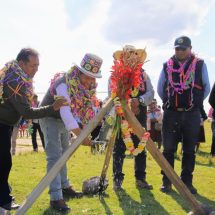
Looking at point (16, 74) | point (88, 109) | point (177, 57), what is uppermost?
point (177, 57)

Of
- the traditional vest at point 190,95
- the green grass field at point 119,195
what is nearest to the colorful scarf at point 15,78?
the green grass field at point 119,195

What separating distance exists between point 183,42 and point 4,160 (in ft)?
12.0

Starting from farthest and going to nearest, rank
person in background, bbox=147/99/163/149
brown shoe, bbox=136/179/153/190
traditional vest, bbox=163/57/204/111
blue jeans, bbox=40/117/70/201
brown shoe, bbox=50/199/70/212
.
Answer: person in background, bbox=147/99/163/149 < brown shoe, bbox=136/179/153/190 < traditional vest, bbox=163/57/204/111 < blue jeans, bbox=40/117/70/201 < brown shoe, bbox=50/199/70/212

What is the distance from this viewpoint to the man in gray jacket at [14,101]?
5.21m

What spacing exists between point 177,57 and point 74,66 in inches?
97.8

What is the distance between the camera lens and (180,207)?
643cm

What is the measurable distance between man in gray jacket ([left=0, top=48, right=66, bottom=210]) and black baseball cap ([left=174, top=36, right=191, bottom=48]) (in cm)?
286

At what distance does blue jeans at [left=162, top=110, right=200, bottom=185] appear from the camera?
743 centimetres

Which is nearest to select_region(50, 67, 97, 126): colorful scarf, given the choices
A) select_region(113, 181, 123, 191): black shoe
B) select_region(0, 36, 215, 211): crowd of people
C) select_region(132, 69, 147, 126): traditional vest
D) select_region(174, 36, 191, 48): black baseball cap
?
select_region(0, 36, 215, 211): crowd of people

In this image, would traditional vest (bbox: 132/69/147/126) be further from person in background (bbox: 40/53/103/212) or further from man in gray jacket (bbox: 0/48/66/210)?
man in gray jacket (bbox: 0/48/66/210)

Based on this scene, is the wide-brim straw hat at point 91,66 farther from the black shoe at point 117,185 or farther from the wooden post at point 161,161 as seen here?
the black shoe at point 117,185

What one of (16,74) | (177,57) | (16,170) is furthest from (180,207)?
(16,170)

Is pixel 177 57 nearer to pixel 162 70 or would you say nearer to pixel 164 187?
pixel 162 70

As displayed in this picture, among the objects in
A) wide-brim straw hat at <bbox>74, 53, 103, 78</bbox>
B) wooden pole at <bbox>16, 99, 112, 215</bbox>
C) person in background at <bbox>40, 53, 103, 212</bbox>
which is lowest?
wooden pole at <bbox>16, 99, 112, 215</bbox>
